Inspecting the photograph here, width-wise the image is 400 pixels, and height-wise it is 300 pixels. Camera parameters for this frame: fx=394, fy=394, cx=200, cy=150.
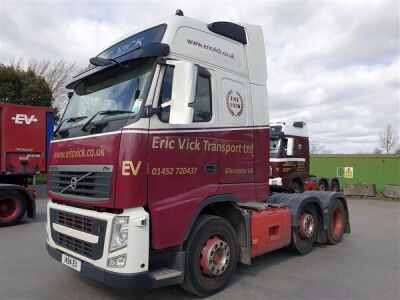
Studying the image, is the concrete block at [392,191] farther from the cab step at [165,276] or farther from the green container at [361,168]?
the cab step at [165,276]

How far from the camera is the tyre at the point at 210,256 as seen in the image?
4652 millimetres

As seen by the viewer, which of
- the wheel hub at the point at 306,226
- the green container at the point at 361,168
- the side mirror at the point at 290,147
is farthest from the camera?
the green container at the point at 361,168

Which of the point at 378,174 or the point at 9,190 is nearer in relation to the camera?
the point at 9,190

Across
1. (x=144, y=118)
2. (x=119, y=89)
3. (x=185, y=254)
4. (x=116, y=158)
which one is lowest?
(x=185, y=254)

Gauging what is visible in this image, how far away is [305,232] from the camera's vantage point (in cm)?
691

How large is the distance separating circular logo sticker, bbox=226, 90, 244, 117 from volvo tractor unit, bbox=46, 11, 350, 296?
0.01 m

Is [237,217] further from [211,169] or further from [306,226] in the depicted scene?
[306,226]

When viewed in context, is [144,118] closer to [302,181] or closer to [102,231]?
[102,231]

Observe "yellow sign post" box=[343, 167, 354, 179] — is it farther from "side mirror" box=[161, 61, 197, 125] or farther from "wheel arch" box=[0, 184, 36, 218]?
"side mirror" box=[161, 61, 197, 125]

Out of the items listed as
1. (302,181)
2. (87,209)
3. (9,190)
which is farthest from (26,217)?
(302,181)

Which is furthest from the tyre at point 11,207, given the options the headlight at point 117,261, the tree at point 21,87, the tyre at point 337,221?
the tree at point 21,87

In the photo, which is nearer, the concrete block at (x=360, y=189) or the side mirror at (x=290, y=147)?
the side mirror at (x=290, y=147)

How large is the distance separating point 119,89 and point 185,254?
2074mm

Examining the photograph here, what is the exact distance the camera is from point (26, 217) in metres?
11.1
